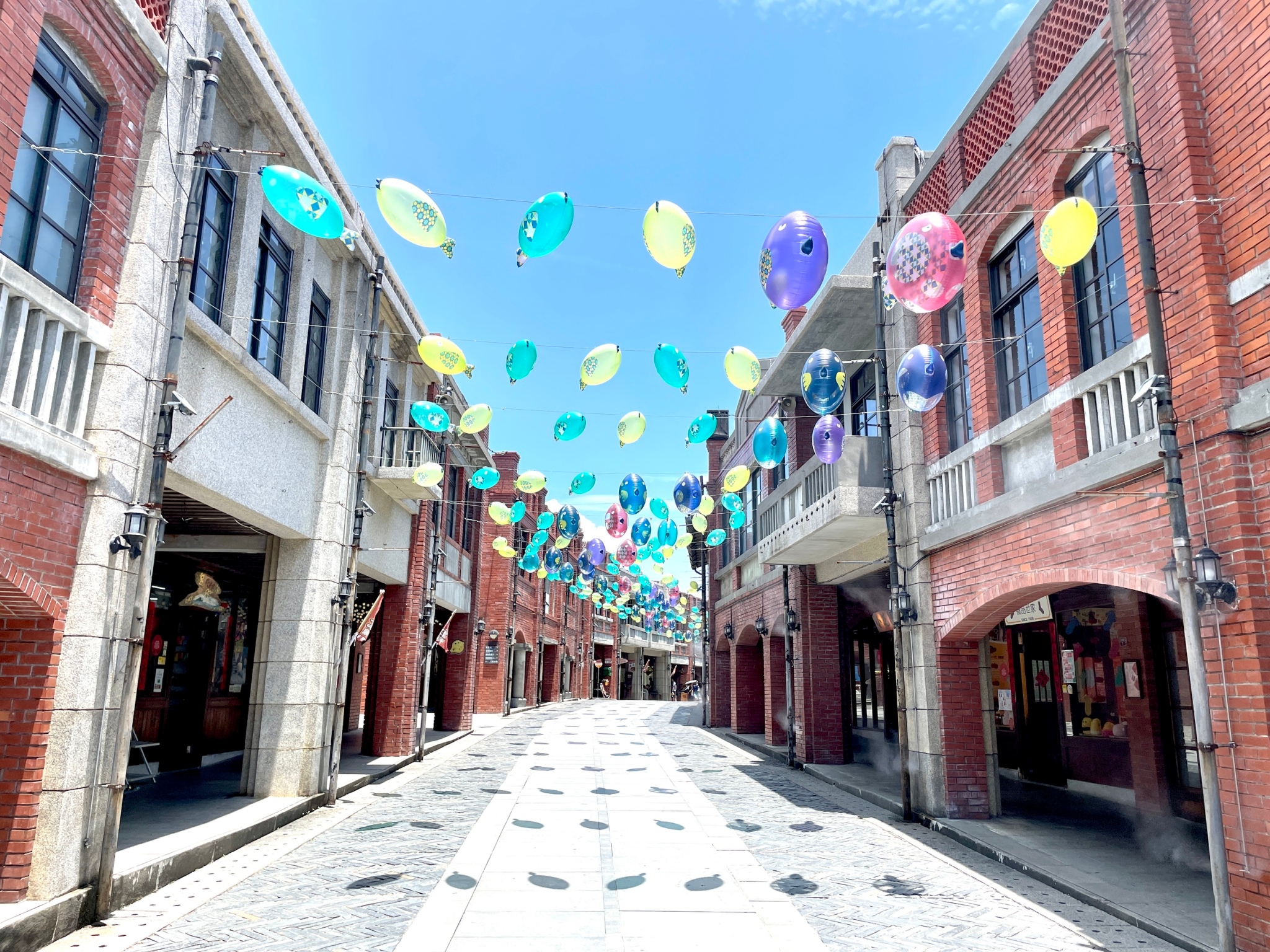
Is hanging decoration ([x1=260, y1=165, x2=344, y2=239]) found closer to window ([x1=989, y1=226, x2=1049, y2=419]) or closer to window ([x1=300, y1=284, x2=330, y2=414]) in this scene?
window ([x1=300, y1=284, x2=330, y2=414])

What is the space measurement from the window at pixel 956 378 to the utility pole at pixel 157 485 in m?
8.80

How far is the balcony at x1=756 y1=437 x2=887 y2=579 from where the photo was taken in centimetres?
1137

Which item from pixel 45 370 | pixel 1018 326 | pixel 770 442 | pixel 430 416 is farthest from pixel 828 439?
pixel 45 370

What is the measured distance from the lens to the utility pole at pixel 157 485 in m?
6.03

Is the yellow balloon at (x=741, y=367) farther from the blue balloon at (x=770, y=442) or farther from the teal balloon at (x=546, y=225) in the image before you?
the teal balloon at (x=546, y=225)

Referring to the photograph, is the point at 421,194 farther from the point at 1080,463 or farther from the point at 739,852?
the point at 739,852

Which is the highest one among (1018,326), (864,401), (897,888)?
(864,401)

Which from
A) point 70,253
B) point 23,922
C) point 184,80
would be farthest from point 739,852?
point 184,80

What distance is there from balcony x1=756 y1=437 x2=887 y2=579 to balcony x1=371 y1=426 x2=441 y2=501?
6.36 m

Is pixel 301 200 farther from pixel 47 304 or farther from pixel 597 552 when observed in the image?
pixel 597 552

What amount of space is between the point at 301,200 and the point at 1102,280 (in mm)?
7659

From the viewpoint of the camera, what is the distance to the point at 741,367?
10.6 metres

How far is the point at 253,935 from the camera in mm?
5621

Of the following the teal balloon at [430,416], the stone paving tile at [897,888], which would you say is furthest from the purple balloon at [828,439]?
the teal balloon at [430,416]
